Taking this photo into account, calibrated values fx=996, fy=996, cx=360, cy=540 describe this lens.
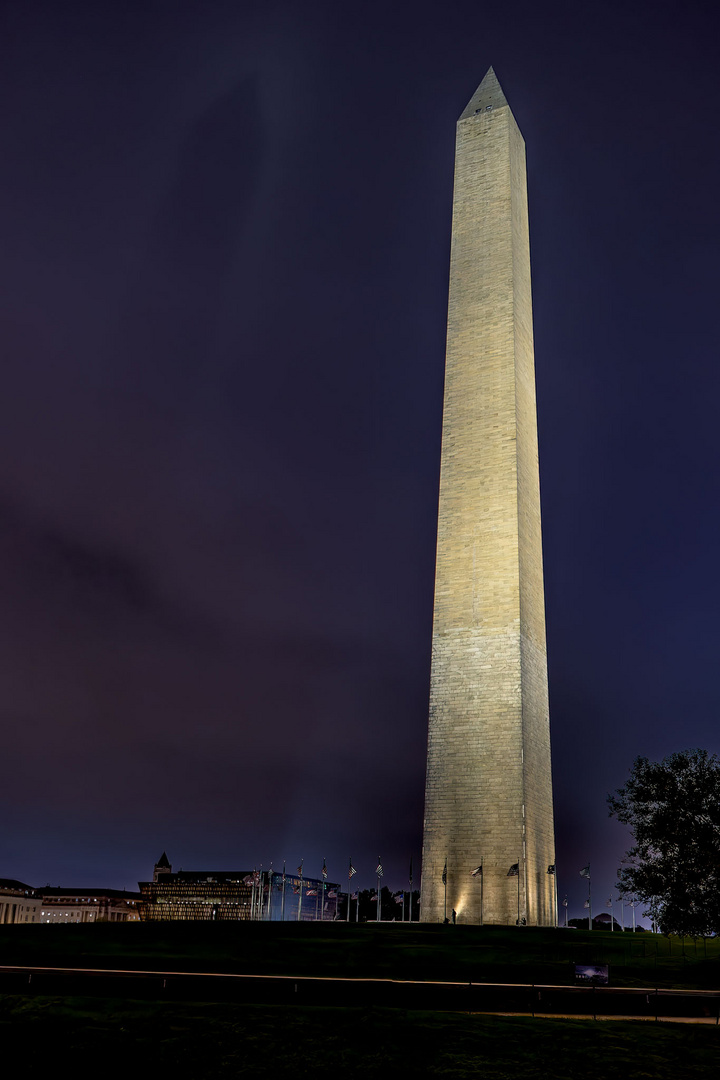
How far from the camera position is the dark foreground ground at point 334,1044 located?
14.5m

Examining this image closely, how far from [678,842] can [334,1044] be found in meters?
16.3

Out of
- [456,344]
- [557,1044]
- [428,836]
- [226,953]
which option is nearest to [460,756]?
[428,836]

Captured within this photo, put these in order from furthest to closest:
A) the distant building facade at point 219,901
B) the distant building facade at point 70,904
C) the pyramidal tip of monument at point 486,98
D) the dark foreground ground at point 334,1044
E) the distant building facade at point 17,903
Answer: the distant building facade at point 70,904
the distant building facade at point 17,903
the distant building facade at point 219,901
the pyramidal tip of monument at point 486,98
the dark foreground ground at point 334,1044

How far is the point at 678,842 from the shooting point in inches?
1127

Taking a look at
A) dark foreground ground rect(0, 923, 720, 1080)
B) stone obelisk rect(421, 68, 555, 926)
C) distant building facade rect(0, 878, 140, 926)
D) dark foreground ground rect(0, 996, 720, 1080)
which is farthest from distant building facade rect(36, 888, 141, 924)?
dark foreground ground rect(0, 996, 720, 1080)

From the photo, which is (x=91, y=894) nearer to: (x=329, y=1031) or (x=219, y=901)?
(x=219, y=901)

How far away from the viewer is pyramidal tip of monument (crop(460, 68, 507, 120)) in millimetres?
47562

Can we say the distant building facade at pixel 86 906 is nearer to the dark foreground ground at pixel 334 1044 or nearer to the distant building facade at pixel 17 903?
the distant building facade at pixel 17 903

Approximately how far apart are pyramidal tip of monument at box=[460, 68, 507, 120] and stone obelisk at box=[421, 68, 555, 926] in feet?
5.92

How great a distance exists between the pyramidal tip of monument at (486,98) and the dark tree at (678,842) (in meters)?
32.5

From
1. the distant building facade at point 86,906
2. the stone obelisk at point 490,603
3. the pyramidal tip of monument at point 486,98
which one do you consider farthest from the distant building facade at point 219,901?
the pyramidal tip of monument at point 486,98

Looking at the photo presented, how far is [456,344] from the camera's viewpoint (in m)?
43.5

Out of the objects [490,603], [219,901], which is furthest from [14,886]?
[490,603]

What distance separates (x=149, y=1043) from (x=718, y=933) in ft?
60.2
